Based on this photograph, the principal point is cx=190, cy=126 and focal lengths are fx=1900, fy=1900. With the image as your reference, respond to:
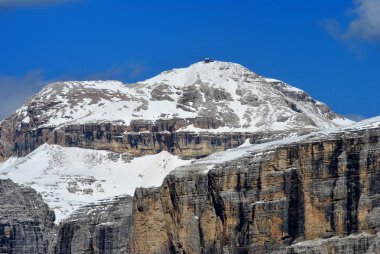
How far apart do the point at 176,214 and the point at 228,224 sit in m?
9.85

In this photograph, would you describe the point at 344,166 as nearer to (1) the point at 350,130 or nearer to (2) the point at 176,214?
(1) the point at 350,130

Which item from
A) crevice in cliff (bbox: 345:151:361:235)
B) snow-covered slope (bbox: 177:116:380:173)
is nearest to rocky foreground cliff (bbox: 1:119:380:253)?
crevice in cliff (bbox: 345:151:361:235)

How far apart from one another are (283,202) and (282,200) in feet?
0.99

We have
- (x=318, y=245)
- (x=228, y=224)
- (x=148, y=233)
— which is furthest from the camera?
(x=148, y=233)

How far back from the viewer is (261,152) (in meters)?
164

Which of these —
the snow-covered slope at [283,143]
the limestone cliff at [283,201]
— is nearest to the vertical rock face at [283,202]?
the limestone cliff at [283,201]

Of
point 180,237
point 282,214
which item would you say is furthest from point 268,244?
point 180,237

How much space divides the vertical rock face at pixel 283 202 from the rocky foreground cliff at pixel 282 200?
0.08 m

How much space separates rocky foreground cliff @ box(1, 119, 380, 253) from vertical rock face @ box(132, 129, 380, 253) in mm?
79

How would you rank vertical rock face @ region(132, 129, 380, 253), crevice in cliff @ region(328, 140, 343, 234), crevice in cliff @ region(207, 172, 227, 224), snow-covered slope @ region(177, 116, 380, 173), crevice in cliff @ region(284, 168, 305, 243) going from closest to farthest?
vertical rock face @ region(132, 129, 380, 253)
crevice in cliff @ region(328, 140, 343, 234)
crevice in cliff @ region(284, 168, 305, 243)
snow-covered slope @ region(177, 116, 380, 173)
crevice in cliff @ region(207, 172, 227, 224)

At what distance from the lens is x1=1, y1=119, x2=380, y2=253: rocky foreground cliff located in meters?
148

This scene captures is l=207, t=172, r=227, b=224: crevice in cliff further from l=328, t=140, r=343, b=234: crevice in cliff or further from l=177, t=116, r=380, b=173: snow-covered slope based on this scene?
l=328, t=140, r=343, b=234: crevice in cliff

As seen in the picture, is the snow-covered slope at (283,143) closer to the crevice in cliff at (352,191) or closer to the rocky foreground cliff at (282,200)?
the rocky foreground cliff at (282,200)

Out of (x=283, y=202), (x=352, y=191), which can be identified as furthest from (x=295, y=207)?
(x=352, y=191)
